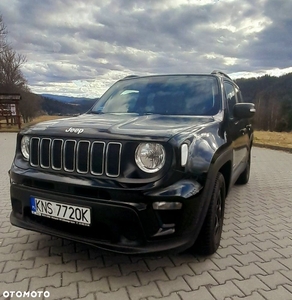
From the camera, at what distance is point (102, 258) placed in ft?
8.13

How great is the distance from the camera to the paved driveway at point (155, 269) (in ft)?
6.61

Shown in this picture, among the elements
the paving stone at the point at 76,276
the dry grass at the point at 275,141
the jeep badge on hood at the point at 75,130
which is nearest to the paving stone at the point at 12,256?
the paving stone at the point at 76,276

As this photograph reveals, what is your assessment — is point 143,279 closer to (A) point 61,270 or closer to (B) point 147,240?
(B) point 147,240

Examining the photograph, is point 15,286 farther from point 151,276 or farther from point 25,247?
point 151,276

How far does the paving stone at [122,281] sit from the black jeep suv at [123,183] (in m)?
0.35

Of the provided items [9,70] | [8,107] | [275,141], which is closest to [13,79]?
[9,70]

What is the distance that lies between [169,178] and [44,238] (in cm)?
175

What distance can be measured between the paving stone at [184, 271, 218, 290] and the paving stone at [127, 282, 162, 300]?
0.92 ft

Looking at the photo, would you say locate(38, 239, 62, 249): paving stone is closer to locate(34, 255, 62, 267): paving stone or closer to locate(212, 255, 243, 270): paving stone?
locate(34, 255, 62, 267): paving stone

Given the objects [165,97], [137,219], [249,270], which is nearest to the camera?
[137,219]

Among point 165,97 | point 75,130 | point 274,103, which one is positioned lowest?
point 75,130

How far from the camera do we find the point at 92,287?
2051 millimetres

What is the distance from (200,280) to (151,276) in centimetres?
40

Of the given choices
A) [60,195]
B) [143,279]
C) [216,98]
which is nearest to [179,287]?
[143,279]
